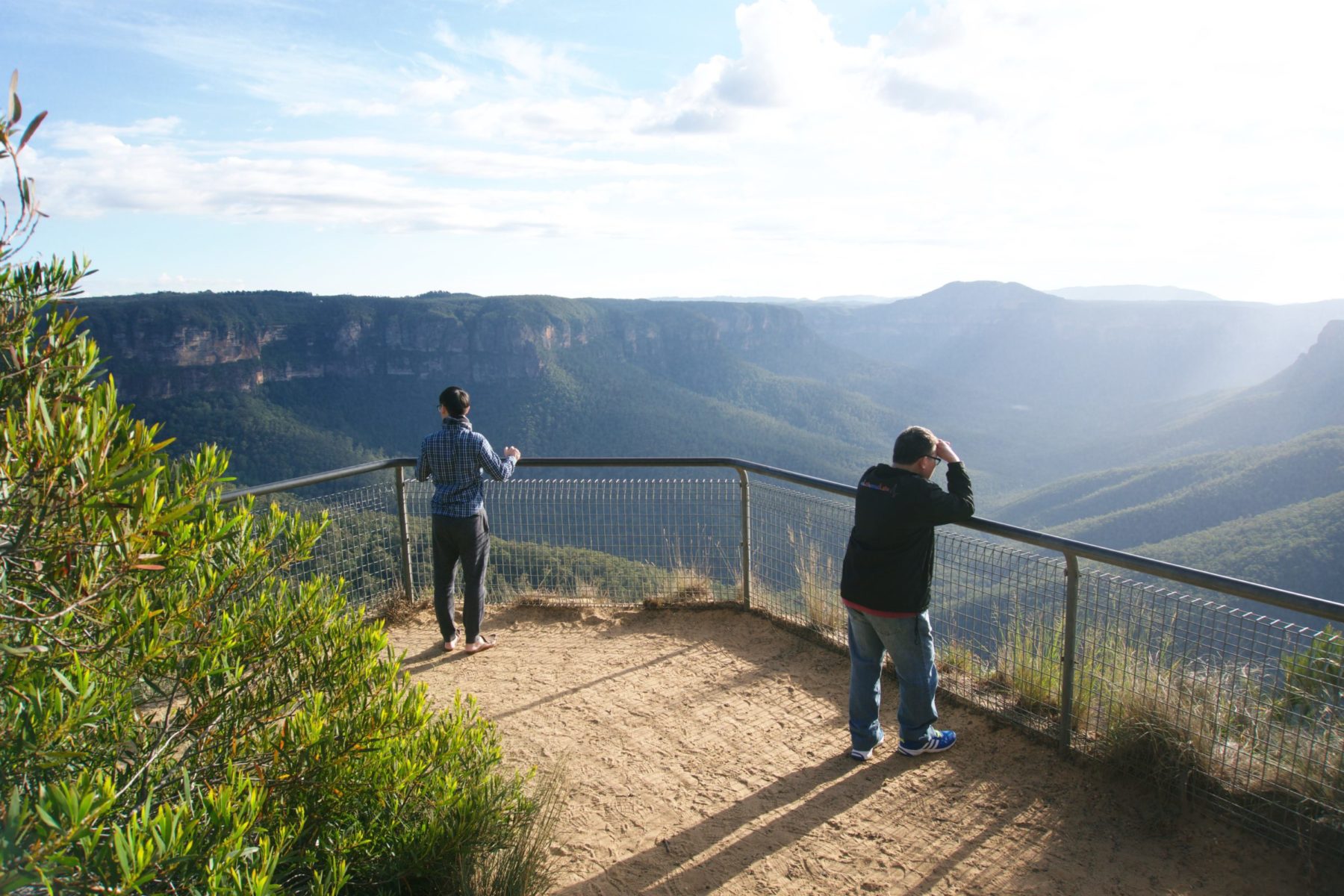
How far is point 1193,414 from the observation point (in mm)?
99750

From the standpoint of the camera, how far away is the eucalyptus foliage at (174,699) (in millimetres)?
1523

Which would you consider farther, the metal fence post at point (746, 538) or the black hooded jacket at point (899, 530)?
the metal fence post at point (746, 538)

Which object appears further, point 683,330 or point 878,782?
point 683,330

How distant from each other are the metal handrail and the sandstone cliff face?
43772mm

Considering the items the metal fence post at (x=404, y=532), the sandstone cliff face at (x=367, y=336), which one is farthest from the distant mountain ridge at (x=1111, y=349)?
the metal fence post at (x=404, y=532)

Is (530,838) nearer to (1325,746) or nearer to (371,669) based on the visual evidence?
(371,669)

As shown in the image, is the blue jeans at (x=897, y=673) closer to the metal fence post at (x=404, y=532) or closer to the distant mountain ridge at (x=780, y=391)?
the metal fence post at (x=404, y=532)

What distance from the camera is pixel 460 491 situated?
5.44m

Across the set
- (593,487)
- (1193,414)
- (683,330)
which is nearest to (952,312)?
(1193,414)

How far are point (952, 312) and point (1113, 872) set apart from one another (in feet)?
531

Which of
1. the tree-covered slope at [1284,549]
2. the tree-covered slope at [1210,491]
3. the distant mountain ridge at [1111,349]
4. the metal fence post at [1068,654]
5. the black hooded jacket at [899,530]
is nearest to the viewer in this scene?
the black hooded jacket at [899,530]

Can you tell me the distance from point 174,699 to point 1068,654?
3663 millimetres

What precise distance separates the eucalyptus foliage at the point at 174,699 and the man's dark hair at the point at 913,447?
2.16 meters

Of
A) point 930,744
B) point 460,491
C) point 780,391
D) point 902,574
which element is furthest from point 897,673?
point 780,391
